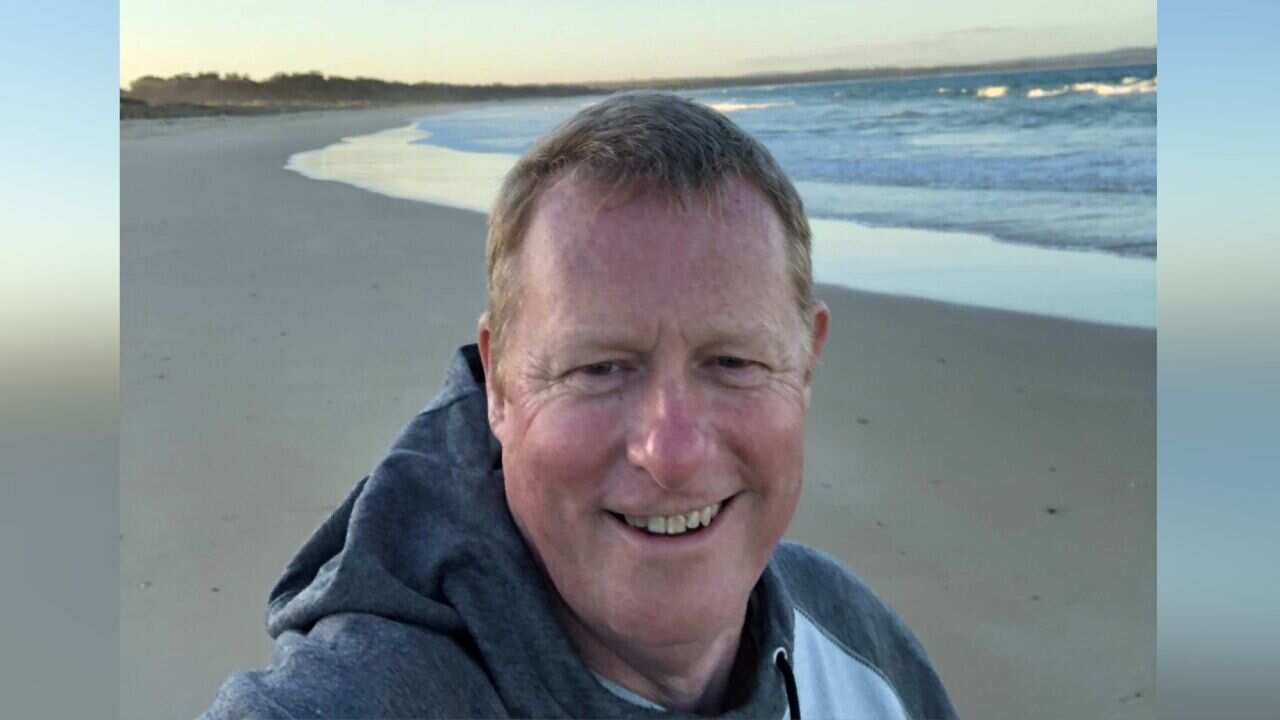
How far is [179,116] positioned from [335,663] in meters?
12.5

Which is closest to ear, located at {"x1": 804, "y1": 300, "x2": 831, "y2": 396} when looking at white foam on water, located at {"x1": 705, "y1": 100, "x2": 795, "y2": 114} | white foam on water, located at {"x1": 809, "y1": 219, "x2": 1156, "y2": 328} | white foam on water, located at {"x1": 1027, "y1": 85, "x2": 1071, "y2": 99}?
white foam on water, located at {"x1": 809, "y1": 219, "x2": 1156, "y2": 328}

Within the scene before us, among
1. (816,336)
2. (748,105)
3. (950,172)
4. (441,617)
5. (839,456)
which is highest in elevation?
(748,105)

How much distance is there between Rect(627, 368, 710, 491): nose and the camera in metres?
1.17

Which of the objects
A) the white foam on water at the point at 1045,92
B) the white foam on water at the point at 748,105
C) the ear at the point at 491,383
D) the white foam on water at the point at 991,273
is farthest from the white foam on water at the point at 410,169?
the white foam on water at the point at 1045,92

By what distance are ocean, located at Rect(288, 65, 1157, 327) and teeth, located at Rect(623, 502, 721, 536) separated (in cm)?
40

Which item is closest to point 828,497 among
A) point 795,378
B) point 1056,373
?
point 1056,373

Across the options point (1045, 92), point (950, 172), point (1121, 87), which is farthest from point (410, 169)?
point (1045, 92)

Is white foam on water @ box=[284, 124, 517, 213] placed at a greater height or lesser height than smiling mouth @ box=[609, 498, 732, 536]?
greater

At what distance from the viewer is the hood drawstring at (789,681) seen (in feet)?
4.58

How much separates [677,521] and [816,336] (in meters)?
0.28

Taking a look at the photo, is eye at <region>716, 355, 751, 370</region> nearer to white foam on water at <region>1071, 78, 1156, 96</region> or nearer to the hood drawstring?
the hood drawstring

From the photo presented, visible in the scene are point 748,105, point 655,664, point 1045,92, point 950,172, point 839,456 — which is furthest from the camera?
point 1045,92

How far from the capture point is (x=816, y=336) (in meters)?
1.36

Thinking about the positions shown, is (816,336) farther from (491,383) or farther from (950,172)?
(950,172)
